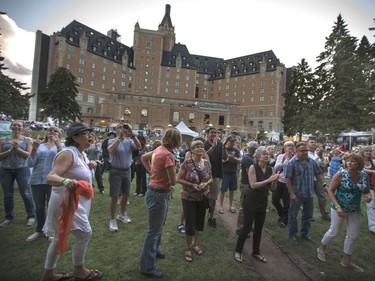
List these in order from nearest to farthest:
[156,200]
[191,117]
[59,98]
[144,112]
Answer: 1. [156,200]
2. [59,98]
3. [144,112]
4. [191,117]

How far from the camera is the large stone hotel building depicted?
65125mm

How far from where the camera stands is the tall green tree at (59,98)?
1508 inches

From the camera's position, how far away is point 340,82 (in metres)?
23.1

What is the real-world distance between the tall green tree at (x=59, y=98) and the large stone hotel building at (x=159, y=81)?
57.9 feet

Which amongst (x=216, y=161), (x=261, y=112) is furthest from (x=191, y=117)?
(x=216, y=161)

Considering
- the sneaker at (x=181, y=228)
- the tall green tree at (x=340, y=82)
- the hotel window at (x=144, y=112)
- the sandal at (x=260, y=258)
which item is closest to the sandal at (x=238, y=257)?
the sandal at (x=260, y=258)

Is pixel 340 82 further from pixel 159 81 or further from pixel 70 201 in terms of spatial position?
pixel 159 81

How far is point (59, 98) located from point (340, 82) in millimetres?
40767

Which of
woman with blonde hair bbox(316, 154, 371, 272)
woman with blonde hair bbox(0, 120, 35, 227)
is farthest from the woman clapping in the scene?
woman with blonde hair bbox(0, 120, 35, 227)

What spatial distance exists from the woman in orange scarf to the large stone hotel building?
56582 mm

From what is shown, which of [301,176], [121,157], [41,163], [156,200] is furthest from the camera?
[121,157]

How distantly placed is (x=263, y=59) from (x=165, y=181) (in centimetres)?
8662

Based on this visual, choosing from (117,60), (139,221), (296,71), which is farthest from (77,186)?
(117,60)

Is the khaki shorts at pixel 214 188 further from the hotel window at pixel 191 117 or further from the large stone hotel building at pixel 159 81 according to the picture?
the hotel window at pixel 191 117
